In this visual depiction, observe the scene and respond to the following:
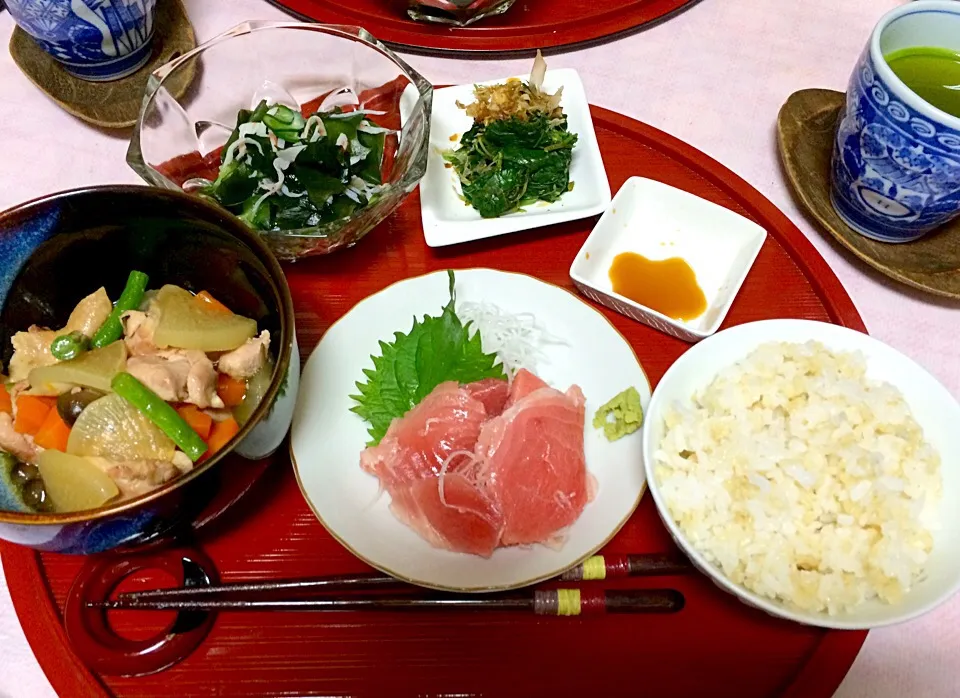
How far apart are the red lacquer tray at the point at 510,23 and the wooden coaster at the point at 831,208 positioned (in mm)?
604

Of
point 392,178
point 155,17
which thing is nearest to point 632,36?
point 392,178

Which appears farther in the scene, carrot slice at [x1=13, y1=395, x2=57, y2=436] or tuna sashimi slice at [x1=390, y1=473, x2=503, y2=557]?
tuna sashimi slice at [x1=390, y1=473, x2=503, y2=557]

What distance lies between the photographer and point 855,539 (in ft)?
4.25

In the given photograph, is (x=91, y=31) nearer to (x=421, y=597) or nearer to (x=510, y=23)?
(x=510, y=23)

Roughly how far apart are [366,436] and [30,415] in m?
0.64

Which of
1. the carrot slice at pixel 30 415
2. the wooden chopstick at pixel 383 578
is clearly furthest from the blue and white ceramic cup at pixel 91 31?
the wooden chopstick at pixel 383 578

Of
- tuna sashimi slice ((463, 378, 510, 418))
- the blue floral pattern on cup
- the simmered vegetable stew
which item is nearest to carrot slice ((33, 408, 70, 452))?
the simmered vegetable stew

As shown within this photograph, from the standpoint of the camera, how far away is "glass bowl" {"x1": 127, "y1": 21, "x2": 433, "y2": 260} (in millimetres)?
1777

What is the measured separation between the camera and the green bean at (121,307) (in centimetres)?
136

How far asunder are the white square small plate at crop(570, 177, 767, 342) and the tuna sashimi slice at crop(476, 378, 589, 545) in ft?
1.14

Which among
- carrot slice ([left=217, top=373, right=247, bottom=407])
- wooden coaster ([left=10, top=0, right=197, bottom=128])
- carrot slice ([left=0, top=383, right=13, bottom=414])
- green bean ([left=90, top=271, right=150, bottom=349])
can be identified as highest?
wooden coaster ([left=10, top=0, right=197, bottom=128])

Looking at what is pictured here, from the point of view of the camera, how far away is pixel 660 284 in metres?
1.82

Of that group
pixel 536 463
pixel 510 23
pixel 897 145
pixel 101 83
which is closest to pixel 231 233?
pixel 536 463

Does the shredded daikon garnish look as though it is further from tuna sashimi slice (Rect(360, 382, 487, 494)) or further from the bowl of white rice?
the bowl of white rice
